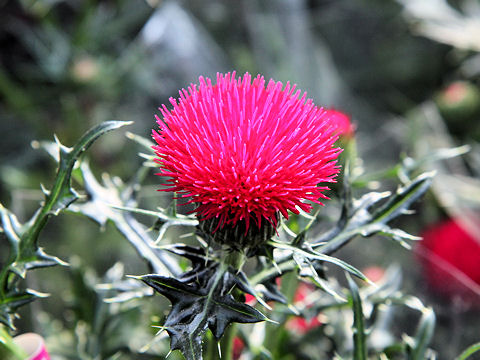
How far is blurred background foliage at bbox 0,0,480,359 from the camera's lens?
1.27 metres

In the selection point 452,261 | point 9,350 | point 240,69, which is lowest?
point 9,350

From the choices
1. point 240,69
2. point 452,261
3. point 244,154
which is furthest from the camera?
point 240,69

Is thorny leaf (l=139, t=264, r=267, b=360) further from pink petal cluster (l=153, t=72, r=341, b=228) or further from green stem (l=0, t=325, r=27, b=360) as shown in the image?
green stem (l=0, t=325, r=27, b=360)

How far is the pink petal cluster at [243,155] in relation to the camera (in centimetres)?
37

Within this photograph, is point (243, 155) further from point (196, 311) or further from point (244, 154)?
point (196, 311)

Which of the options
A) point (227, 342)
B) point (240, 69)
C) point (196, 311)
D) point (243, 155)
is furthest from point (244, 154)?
point (240, 69)

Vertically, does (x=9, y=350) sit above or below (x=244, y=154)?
below

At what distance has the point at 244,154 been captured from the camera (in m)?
0.37

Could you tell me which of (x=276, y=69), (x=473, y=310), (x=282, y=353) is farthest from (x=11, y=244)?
(x=276, y=69)

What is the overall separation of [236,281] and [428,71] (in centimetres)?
149

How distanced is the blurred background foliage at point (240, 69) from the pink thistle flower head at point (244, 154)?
63cm

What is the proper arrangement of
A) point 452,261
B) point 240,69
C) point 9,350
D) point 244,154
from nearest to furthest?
point 244,154, point 9,350, point 452,261, point 240,69

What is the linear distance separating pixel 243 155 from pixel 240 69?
3.36ft

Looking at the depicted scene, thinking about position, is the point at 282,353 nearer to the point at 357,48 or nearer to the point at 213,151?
the point at 213,151
